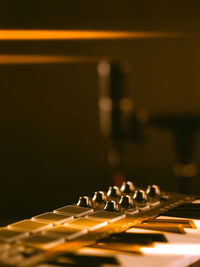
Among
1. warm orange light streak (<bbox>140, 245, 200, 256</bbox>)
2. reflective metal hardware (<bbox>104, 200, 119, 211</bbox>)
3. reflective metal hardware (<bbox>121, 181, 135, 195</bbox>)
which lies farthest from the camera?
reflective metal hardware (<bbox>121, 181, 135, 195</bbox>)

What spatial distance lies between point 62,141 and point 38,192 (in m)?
0.22

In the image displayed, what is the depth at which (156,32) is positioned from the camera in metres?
0.89

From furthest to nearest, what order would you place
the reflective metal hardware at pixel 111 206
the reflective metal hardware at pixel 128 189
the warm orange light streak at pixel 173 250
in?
1. the reflective metal hardware at pixel 128 189
2. the reflective metal hardware at pixel 111 206
3. the warm orange light streak at pixel 173 250

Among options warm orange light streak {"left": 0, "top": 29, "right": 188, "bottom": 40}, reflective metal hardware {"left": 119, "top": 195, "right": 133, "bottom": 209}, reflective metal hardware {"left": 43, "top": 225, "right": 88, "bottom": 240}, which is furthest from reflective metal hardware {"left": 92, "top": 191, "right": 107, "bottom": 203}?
warm orange light streak {"left": 0, "top": 29, "right": 188, "bottom": 40}

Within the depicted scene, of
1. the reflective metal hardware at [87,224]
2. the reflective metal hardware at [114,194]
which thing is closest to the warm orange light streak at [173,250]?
the reflective metal hardware at [87,224]

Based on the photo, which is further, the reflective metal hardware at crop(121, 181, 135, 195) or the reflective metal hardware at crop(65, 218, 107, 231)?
the reflective metal hardware at crop(121, 181, 135, 195)

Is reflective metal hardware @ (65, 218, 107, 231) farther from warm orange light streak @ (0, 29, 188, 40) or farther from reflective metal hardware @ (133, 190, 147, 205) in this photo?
warm orange light streak @ (0, 29, 188, 40)

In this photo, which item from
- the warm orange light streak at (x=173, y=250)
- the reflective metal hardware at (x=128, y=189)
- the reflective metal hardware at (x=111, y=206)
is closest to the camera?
the warm orange light streak at (x=173, y=250)

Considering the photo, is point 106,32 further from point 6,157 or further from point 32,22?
point 6,157

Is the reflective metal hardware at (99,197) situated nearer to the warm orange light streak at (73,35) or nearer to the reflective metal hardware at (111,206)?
the reflective metal hardware at (111,206)

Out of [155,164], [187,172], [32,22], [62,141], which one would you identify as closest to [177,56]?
[155,164]

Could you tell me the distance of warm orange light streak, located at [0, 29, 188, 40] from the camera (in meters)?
0.74

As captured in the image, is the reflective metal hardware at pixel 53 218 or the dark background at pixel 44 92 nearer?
the reflective metal hardware at pixel 53 218

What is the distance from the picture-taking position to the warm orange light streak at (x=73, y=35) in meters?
0.74
